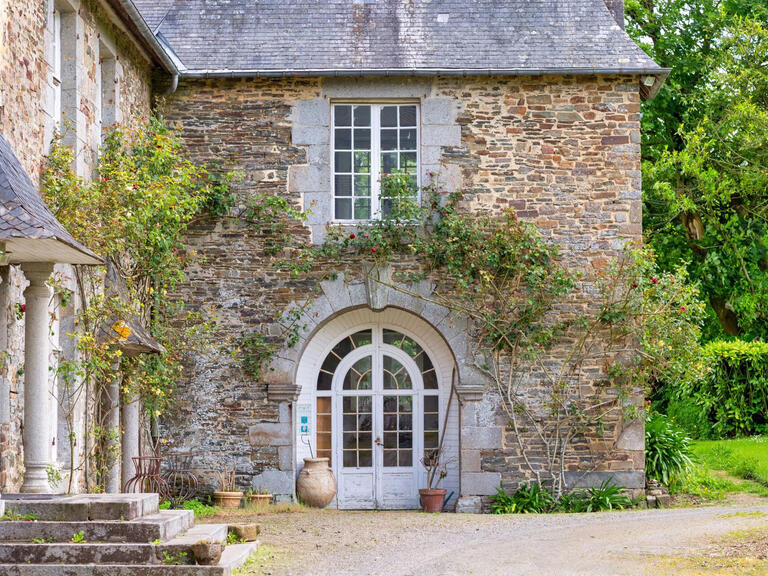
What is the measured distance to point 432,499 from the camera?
11883mm

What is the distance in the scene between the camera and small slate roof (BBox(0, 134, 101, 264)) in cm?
670

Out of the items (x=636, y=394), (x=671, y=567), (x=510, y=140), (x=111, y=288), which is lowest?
(x=671, y=567)

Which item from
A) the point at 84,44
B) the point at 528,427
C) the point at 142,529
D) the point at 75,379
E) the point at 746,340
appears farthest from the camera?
the point at 746,340

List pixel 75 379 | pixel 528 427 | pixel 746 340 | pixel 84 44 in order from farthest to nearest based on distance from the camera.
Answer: pixel 746 340
pixel 528 427
pixel 84 44
pixel 75 379

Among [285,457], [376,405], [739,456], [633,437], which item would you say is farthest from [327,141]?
[739,456]

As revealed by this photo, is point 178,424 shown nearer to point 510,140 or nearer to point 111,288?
point 111,288

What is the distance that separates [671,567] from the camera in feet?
23.9

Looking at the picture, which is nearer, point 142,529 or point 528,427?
point 142,529

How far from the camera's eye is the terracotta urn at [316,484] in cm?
1185

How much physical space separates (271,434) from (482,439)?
7.72ft

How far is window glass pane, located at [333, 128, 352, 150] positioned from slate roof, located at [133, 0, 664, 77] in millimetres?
738

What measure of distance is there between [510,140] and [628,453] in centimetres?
377

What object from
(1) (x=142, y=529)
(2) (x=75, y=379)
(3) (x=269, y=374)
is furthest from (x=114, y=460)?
(1) (x=142, y=529)

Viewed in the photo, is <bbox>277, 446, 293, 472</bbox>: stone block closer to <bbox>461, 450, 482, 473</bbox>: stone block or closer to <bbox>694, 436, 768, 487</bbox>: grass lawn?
<bbox>461, 450, 482, 473</bbox>: stone block
